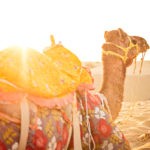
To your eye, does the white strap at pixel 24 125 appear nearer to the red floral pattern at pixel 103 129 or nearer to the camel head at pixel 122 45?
the red floral pattern at pixel 103 129

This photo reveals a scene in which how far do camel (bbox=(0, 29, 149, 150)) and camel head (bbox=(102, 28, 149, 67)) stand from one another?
446mm

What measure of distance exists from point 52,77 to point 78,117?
0.33 meters

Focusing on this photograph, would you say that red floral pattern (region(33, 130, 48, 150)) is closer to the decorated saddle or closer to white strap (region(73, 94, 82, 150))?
the decorated saddle

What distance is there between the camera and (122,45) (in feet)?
10.6

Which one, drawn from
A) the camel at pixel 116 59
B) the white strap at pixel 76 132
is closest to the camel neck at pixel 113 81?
the camel at pixel 116 59

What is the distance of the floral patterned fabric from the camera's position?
1.98m

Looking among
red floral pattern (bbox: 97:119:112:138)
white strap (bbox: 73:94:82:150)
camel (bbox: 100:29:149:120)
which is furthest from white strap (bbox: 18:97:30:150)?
camel (bbox: 100:29:149:120)

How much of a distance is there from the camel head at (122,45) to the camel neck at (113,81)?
0.06 m

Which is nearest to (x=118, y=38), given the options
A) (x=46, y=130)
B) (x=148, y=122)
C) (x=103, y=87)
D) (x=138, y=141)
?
(x=103, y=87)

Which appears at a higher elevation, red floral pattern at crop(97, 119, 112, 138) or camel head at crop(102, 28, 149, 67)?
camel head at crop(102, 28, 149, 67)

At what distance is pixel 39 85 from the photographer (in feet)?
7.08

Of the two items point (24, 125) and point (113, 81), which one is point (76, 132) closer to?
point (24, 125)

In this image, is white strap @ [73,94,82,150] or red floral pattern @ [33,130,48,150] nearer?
red floral pattern @ [33,130,48,150]

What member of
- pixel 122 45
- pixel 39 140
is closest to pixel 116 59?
pixel 122 45
